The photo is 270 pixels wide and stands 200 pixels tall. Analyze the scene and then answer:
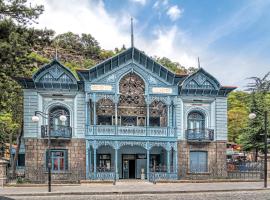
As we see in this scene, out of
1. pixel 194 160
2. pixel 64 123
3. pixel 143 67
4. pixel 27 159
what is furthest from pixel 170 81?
pixel 27 159

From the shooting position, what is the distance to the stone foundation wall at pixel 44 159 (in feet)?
117

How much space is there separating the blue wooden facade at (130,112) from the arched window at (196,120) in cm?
8

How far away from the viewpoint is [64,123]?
122 ft

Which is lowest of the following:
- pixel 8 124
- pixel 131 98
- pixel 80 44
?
pixel 8 124

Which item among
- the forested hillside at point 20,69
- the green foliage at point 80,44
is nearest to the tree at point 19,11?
the forested hillside at point 20,69

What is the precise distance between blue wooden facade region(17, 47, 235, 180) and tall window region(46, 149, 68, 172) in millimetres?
109

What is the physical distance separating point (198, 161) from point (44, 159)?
39.5 ft

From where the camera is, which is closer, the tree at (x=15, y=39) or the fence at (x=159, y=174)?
the tree at (x=15, y=39)

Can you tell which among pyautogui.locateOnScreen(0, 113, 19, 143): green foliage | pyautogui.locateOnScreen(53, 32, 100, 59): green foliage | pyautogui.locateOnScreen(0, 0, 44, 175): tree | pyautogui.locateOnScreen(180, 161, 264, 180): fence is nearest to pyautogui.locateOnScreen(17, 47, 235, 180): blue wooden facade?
pyautogui.locateOnScreen(180, 161, 264, 180): fence

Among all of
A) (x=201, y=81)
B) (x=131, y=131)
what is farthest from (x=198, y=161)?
(x=201, y=81)

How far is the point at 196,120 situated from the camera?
39500 mm

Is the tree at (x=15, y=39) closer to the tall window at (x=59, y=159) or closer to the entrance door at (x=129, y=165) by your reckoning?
the tall window at (x=59, y=159)

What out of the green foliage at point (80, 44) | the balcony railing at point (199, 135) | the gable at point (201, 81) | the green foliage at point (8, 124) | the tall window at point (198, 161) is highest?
the green foliage at point (80, 44)

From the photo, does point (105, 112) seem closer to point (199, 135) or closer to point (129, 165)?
point (129, 165)
